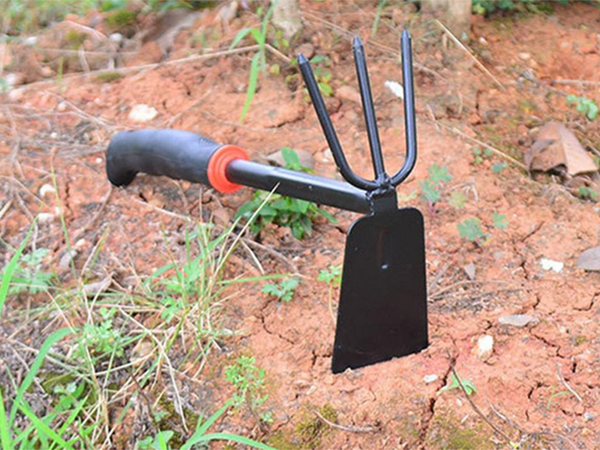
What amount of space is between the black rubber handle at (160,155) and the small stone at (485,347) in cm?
81

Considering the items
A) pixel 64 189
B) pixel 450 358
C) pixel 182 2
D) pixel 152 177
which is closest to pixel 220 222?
pixel 152 177

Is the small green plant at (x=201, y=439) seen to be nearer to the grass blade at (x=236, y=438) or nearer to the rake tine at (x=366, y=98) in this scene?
the grass blade at (x=236, y=438)

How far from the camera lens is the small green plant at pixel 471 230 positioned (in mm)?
1954

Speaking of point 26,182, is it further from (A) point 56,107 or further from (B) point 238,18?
(B) point 238,18

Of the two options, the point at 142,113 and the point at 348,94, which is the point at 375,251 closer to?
the point at 348,94

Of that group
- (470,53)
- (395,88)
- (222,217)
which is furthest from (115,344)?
(470,53)

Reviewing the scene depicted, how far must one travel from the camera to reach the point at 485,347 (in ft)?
5.48

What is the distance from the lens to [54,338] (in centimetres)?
163

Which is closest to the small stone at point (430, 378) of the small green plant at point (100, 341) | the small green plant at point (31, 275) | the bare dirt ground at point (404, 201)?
the bare dirt ground at point (404, 201)

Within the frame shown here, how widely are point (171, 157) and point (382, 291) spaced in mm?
781

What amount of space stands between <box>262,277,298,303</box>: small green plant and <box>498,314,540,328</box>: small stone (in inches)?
19.6

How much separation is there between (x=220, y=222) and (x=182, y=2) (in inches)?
47.4

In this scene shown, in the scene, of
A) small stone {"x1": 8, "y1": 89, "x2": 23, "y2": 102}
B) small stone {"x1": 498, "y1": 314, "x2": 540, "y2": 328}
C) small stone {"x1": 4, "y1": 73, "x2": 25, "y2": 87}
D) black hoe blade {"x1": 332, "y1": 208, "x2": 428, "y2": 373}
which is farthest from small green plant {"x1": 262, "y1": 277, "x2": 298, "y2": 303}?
→ small stone {"x1": 4, "y1": 73, "x2": 25, "y2": 87}

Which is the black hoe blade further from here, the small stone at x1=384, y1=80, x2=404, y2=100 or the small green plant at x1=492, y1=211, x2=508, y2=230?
the small stone at x1=384, y1=80, x2=404, y2=100
